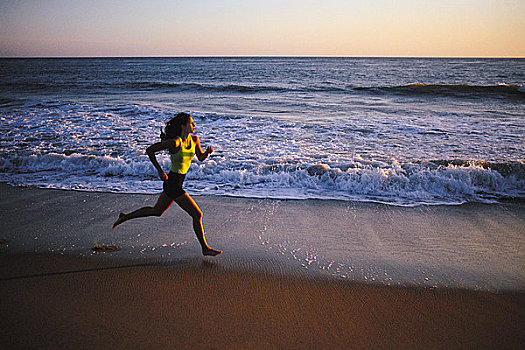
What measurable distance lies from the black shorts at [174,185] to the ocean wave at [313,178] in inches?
98.0

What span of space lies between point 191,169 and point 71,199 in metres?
2.38

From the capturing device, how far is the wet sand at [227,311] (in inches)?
93.6

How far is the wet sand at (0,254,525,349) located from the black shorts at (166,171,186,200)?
757 mm

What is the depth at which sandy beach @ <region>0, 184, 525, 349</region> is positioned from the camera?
239 cm

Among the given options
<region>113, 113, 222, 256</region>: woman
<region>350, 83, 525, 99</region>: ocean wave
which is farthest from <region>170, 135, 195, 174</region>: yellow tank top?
<region>350, 83, 525, 99</region>: ocean wave

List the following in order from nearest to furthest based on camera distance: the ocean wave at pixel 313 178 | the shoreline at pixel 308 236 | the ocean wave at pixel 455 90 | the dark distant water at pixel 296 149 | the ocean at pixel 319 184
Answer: the shoreline at pixel 308 236 < the ocean at pixel 319 184 < the ocean wave at pixel 313 178 < the dark distant water at pixel 296 149 < the ocean wave at pixel 455 90

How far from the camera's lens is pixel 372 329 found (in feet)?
8.29

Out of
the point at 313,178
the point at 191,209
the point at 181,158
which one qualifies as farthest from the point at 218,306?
the point at 313,178

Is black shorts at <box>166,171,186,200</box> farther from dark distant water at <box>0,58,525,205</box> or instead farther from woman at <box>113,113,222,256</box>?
dark distant water at <box>0,58,525,205</box>

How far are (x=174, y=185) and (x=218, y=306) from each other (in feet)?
4.28

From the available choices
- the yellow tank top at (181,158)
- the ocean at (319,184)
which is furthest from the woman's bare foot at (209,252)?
the yellow tank top at (181,158)

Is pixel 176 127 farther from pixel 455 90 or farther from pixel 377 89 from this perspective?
pixel 455 90

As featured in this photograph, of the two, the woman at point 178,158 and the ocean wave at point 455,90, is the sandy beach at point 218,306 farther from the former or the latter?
the ocean wave at point 455,90

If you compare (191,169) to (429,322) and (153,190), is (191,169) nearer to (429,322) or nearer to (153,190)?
(153,190)
